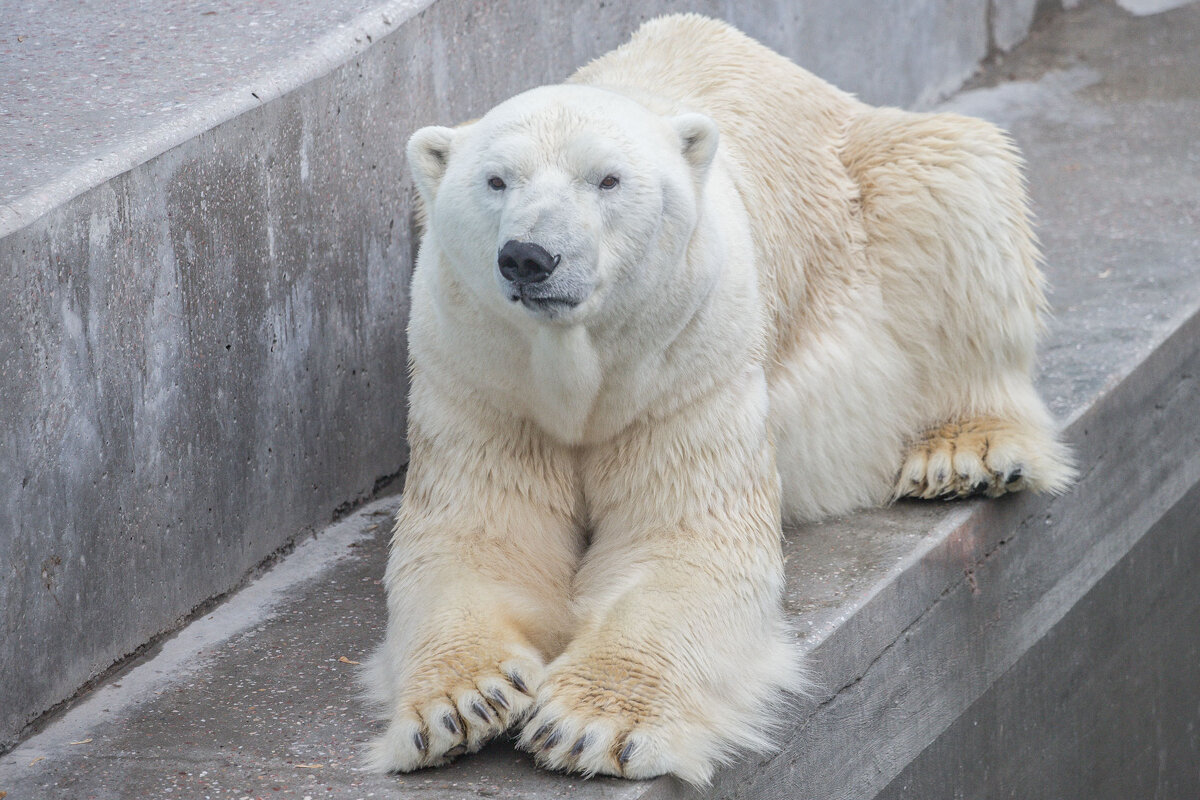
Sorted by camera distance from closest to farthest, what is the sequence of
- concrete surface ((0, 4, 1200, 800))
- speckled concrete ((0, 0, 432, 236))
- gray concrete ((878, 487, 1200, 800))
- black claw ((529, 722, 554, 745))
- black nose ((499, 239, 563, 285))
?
1. black nose ((499, 239, 563, 285))
2. black claw ((529, 722, 554, 745))
3. concrete surface ((0, 4, 1200, 800))
4. speckled concrete ((0, 0, 432, 236))
5. gray concrete ((878, 487, 1200, 800))

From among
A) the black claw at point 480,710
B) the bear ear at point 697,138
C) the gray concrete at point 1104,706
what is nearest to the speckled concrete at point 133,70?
the bear ear at point 697,138

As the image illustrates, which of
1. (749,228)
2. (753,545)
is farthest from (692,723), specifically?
(749,228)

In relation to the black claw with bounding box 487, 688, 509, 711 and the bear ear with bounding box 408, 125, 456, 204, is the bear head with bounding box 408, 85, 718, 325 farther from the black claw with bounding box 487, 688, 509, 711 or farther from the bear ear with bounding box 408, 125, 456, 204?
the black claw with bounding box 487, 688, 509, 711

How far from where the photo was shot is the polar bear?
8.48 feet

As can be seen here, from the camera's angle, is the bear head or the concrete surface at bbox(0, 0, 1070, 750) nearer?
the bear head

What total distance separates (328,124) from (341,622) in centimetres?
113

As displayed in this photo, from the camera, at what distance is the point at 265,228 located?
11.1ft

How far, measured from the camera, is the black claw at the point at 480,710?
2.55 meters

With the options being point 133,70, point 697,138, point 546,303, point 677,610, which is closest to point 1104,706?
point 677,610

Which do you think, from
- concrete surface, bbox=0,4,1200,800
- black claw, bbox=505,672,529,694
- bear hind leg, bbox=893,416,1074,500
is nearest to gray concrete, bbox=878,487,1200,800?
concrete surface, bbox=0,4,1200,800

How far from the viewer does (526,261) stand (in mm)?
2441

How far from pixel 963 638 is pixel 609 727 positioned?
1.36 m

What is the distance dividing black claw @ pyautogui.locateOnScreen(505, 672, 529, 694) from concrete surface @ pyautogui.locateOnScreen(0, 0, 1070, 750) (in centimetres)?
88

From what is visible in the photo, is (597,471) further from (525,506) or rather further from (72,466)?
(72,466)
